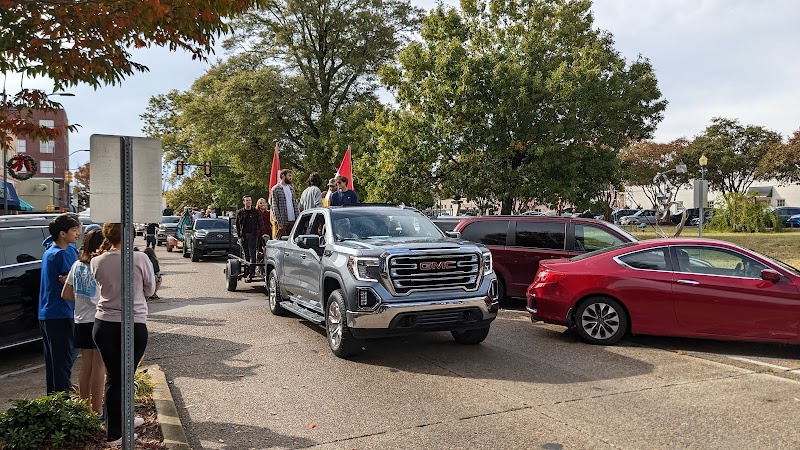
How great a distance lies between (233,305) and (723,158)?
53564 mm

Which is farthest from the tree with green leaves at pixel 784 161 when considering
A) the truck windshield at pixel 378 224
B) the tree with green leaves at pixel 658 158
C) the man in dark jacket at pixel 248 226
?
the truck windshield at pixel 378 224

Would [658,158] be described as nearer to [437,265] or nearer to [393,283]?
[437,265]

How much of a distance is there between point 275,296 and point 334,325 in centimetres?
313

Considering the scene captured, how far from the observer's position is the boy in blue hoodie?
5.54 m

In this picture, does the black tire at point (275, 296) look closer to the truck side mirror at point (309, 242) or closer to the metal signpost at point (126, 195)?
the truck side mirror at point (309, 242)

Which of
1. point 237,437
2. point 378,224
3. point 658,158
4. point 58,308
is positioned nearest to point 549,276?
point 378,224

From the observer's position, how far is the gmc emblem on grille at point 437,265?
7.56 m

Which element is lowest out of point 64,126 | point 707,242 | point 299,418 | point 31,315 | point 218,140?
point 299,418

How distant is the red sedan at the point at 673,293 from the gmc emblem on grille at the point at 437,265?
2.09 meters

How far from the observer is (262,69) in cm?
3469

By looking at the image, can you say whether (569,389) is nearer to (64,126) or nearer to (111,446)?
(111,446)

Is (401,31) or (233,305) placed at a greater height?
(401,31)

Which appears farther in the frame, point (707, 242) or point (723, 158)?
point (723, 158)

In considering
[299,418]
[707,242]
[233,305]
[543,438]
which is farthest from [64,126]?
[707,242]
